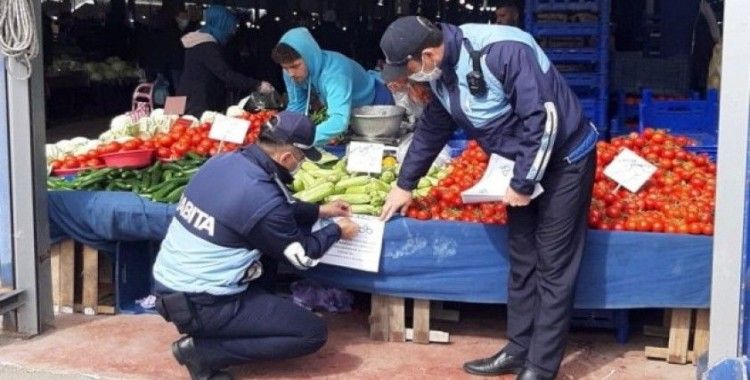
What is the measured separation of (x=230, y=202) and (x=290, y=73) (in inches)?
78.2

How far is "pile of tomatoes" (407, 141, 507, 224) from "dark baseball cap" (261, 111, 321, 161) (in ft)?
2.88

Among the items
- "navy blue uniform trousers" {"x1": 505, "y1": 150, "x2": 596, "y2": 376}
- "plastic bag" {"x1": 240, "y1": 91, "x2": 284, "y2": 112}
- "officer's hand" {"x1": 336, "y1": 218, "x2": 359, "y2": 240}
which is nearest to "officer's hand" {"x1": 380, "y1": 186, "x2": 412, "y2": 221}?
"officer's hand" {"x1": 336, "y1": 218, "x2": 359, "y2": 240}

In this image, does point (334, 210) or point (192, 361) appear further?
point (334, 210)

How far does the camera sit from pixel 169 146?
6242mm

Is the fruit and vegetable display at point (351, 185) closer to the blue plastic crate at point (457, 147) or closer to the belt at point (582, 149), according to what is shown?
the blue plastic crate at point (457, 147)

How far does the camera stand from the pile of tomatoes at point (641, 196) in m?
4.73

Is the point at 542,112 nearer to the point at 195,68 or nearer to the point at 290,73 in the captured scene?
the point at 290,73

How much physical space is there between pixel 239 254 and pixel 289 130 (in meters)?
0.60

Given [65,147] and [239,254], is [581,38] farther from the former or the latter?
[239,254]

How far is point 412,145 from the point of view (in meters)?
4.82

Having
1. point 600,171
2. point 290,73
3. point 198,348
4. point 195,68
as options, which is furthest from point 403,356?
point 195,68

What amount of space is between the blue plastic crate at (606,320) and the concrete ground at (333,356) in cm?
6

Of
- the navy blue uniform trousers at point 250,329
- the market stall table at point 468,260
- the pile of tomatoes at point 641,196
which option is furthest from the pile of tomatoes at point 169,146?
the navy blue uniform trousers at point 250,329

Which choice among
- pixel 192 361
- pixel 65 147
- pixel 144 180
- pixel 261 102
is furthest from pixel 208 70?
pixel 192 361
